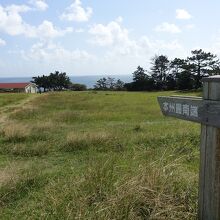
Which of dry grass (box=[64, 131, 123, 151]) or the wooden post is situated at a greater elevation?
the wooden post

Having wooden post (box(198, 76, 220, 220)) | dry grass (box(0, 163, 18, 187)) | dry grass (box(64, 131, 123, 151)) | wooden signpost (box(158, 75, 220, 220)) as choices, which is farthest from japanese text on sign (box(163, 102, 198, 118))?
dry grass (box(64, 131, 123, 151))

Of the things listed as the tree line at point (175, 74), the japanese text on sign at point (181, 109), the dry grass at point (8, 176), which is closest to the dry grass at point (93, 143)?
the dry grass at point (8, 176)

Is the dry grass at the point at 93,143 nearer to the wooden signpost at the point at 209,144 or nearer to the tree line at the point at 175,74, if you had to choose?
the wooden signpost at the point at 209,144

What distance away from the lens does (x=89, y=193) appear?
5.32 meters

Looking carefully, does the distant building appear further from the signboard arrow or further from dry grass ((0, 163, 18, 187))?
the signboard arrow

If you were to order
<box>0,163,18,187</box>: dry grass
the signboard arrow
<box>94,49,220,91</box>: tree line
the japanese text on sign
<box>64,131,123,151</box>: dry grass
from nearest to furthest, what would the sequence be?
the signboard arrow < the japanese text on sign < <box>0,163,18,187</box>: dry grass < <box>64,131,123,151</box>: dry grass < <box>94,49,220,91</box>: tree line

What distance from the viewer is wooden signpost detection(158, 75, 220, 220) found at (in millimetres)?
3896

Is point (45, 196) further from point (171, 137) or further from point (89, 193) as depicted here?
point (171, 137)

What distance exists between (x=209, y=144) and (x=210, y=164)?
0.19 meters

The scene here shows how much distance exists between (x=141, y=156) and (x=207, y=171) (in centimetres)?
285

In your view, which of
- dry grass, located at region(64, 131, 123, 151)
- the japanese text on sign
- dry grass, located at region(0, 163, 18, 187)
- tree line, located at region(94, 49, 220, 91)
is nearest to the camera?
the japanese text on sign

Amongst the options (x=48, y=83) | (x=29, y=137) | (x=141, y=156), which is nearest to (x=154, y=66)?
(x=48, y=83)

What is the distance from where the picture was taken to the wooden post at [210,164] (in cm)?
396

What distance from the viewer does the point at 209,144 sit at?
159 inches
